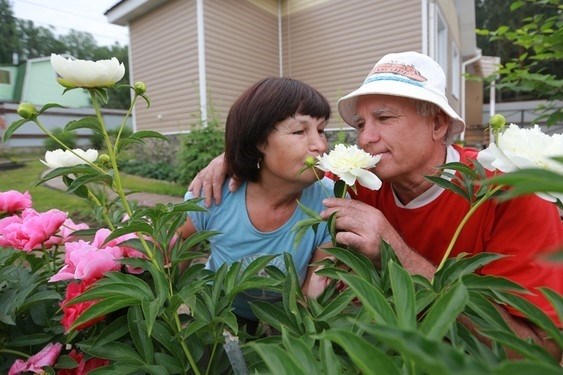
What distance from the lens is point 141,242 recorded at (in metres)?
1.09

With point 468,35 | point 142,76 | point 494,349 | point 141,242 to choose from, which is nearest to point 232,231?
point 141,242

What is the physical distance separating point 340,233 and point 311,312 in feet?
0.80

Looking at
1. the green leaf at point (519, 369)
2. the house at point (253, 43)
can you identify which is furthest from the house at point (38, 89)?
the green leaf at point (519, 369)

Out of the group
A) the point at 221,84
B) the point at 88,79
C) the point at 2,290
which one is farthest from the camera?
the point at 221,84

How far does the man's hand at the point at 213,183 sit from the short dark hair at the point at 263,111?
113mm

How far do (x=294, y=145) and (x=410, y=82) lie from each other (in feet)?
1.52

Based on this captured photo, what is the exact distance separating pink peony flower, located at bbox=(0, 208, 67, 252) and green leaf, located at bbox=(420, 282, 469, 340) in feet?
3.72

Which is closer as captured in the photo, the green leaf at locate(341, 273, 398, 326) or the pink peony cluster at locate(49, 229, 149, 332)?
the green leaf at locate(341, 273, 398, 326)

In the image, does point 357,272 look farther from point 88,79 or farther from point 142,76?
point 142,76

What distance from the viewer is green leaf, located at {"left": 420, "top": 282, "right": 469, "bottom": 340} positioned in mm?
513

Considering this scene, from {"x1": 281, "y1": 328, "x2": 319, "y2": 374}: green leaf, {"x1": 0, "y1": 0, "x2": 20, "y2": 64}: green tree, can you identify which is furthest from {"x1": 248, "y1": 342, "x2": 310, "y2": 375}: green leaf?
{"x1": 0, "y1": 0, "x2": 20, "y2": 64}: green tree

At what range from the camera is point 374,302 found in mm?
595

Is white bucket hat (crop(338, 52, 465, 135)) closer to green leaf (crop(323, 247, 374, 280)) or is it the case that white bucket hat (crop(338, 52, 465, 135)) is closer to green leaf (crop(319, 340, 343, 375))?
green leaf (crop(323, 247, 374, 280))

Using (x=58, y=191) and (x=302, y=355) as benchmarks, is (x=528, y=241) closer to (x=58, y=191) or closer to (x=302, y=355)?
(x=302, y=355)
